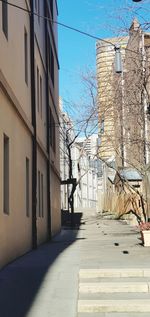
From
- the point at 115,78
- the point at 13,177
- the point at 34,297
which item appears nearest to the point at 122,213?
the point at 115,78

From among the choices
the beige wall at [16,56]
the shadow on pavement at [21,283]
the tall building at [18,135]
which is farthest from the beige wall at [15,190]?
the beige wall at [16,56]

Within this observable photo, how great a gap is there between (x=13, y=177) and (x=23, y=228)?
2.34 meters

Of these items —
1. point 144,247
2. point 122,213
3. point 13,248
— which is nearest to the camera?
point 13,248

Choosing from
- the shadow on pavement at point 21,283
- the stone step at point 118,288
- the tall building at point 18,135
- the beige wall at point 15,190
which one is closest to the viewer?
the shadow on pavement at point 21,283

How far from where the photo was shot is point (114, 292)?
9352 mm

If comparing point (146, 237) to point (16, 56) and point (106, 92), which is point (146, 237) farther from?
point (106, 92)

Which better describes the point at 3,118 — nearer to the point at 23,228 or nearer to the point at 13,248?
the point at 13,248

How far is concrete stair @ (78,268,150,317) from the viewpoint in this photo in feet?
27.0

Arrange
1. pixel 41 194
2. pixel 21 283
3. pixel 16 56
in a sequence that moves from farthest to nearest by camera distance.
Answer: pixel 41 194 → pixel 16 56 → pixel 21 283

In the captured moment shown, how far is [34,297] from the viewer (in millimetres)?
8555

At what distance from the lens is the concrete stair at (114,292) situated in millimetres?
8219

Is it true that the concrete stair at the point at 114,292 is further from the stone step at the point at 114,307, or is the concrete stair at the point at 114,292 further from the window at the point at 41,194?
the window at the point at 41,194

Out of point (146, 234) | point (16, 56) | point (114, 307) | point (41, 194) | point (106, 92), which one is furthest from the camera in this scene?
point (106, 92)

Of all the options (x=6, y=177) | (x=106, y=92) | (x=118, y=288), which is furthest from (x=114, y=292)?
(x=106, y=92)
